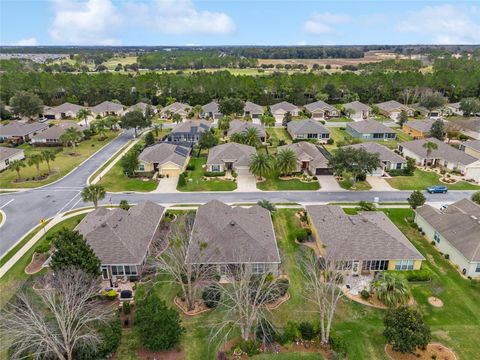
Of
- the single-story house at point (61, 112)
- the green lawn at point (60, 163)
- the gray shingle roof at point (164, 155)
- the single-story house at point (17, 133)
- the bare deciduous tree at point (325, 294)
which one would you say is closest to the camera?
the bare deciduous tree at point (325, 294)

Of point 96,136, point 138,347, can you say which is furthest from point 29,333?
point 96,136

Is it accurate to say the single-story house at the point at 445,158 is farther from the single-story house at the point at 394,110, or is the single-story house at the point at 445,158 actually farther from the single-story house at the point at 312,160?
the single-story house at the point at 394,110

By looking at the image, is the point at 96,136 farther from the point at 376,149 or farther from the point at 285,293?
the point at 285,293

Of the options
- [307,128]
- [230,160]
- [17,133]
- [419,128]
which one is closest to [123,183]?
[230,160]

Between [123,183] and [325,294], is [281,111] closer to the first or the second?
[123,183]

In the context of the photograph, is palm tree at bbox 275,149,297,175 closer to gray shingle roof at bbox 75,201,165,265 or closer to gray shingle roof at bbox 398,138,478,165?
gray shingle roof at bbox 75,201,165,265

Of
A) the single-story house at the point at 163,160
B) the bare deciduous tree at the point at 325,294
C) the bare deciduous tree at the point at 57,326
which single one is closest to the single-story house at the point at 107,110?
the single-story house at the point at 163,160

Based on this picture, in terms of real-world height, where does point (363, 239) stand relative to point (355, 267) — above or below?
above
